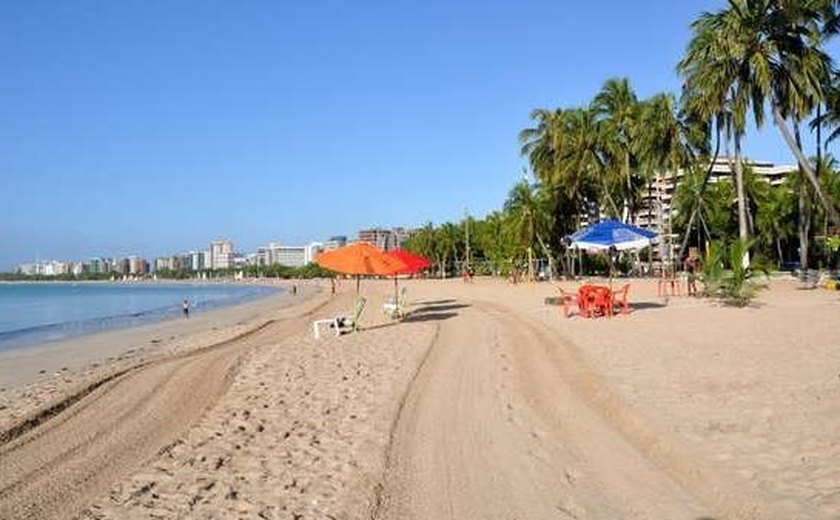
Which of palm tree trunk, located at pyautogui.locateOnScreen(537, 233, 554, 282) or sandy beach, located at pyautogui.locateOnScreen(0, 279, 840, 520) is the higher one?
palm tree trunk, located at pyautogui.locateOnScreen(537, 233, 554, 282)

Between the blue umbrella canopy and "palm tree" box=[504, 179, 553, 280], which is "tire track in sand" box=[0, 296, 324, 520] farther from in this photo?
"palm tree" box=[504, 179, 553, 280]

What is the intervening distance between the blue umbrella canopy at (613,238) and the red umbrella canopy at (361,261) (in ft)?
15.7

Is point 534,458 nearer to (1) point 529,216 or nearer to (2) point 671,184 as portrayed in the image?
(1) point 529,216

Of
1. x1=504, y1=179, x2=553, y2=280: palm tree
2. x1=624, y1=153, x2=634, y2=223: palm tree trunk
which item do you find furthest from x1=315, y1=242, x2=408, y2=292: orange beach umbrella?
x1=504, y1=179, x2=553, y2=280: palm tree

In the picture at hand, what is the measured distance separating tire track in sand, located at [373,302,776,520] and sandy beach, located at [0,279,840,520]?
0.02 meters

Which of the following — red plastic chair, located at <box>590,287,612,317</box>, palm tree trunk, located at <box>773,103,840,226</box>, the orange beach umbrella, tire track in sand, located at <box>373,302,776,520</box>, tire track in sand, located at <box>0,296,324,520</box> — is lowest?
tire track in sand, located at <box>0,296,324,520</box>

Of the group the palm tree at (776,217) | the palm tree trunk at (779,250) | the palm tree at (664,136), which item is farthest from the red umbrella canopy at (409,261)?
the palm tree trunk at (779,250)

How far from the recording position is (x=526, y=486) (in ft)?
18.3

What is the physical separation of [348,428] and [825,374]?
5.57m

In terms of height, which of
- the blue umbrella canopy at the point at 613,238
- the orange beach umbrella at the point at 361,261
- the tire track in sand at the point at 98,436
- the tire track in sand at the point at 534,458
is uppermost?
the blue umbrella canopy at the point at 613,238

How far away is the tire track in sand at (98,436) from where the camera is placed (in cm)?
583

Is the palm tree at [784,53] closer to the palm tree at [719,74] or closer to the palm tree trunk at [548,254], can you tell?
the palm tree at [719,74]

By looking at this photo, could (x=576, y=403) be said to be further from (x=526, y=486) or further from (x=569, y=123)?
(x=569, y=123)

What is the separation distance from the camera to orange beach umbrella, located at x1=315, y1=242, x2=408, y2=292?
17897 mm
